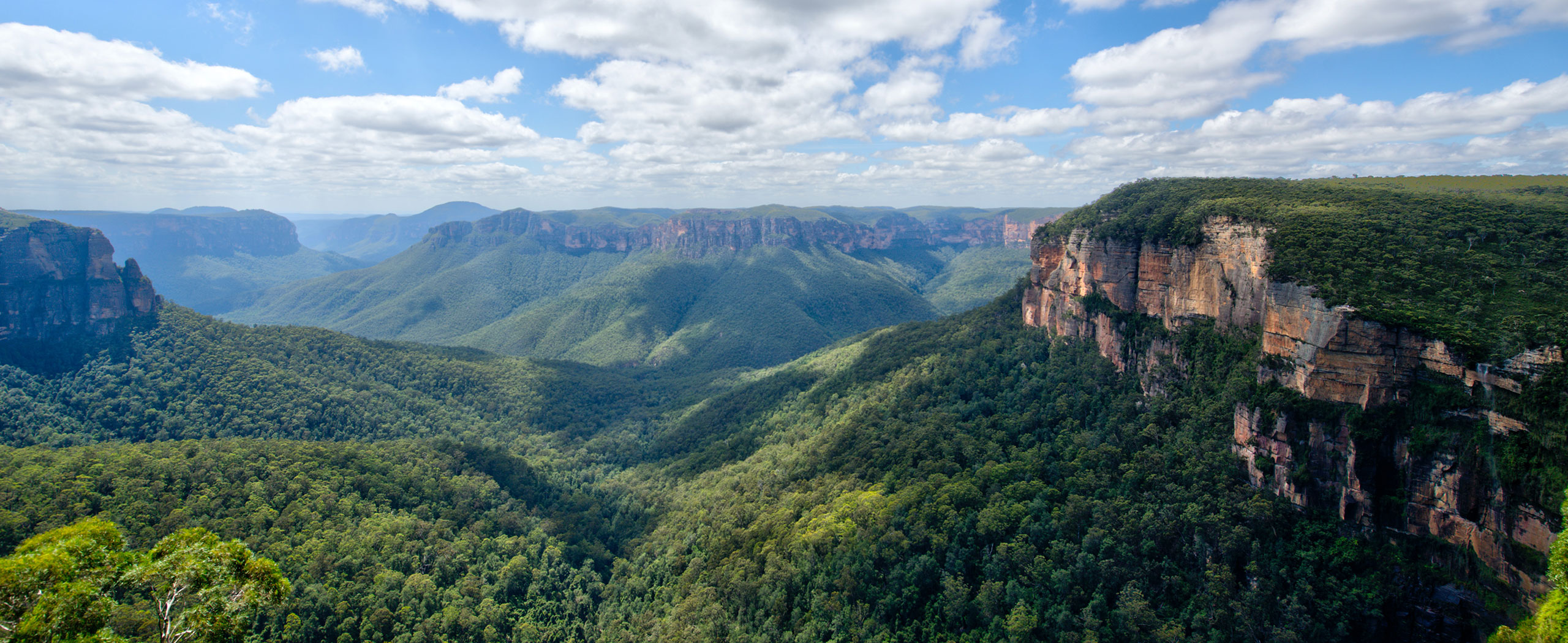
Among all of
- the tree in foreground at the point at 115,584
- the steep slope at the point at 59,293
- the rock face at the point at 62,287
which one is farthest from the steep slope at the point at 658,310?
the tree in foreground at the point at 115,584

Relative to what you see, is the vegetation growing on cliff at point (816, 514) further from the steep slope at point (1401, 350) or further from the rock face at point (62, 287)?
the rock face at point (62, 287)

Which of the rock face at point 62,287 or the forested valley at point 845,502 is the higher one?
the rock face at point 62,287

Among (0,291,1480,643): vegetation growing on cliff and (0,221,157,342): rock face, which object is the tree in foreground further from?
(0,221,157,342): rock face

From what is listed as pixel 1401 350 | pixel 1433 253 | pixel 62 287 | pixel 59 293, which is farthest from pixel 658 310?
pixel 1401 350

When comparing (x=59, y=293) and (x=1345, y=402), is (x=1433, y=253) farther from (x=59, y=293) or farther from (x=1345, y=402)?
(x=59, y=293)

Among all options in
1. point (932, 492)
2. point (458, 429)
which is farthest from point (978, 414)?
point (458, 429)

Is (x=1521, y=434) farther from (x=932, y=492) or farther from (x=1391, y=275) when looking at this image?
(x=932, y=492)
